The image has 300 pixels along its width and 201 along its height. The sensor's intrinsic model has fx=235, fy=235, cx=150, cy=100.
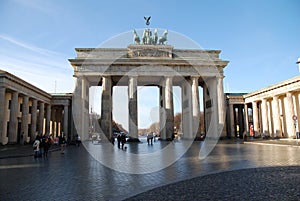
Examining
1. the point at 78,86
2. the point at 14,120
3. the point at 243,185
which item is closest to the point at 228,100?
the point at 78,86

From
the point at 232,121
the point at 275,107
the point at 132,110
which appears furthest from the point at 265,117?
the point at 132,110

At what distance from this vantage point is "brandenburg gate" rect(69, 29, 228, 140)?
125 ft

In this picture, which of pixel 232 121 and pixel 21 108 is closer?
pixel 21 108

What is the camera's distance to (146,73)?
127 ft

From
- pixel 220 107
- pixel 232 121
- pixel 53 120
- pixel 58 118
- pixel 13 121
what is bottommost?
pixel 232 121

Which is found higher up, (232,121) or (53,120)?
(53,120)

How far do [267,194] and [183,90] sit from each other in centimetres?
4044

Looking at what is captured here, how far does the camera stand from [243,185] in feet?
21.2

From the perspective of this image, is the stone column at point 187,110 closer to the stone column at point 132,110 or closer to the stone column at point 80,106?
→ the stone column at point 132,110

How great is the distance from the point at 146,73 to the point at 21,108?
2188cm

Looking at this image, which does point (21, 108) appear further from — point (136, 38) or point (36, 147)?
point (36, 147)

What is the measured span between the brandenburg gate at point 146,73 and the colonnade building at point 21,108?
6.24 meters

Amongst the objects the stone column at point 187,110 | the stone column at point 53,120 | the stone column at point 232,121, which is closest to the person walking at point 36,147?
the stone column at point 187,110

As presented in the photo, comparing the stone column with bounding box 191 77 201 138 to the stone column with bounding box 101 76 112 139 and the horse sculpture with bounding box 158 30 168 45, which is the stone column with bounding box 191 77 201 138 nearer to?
the horse sculpture with bounding box 158 30 168 45
